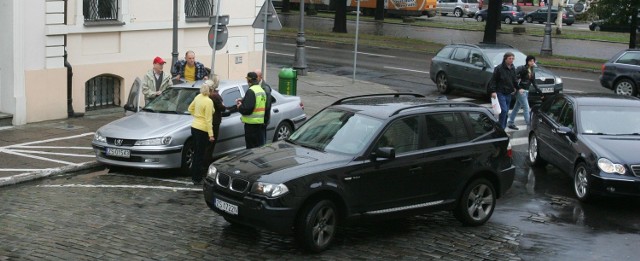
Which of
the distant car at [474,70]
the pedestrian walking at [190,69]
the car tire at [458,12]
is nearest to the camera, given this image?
the pedestrian walking at [190,69]

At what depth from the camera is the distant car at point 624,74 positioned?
2594cm

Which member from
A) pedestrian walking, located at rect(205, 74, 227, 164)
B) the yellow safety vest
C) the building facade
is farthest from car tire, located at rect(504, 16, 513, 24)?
pedestrian walking, located at rect(205, 74, 227, 164)

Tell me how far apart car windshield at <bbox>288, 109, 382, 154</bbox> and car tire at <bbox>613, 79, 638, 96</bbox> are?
53.9 ft

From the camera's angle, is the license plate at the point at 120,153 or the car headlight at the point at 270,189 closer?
the car headlight at the point at 270,189

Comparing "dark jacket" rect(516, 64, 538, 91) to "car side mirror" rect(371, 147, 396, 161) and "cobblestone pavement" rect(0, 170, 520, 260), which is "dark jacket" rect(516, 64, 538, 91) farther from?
"car side mirror" rect(371, 147, 396, 161)

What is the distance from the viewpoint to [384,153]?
1055 cm

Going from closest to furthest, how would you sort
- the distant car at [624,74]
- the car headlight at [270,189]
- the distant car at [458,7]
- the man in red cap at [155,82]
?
1. the car headlight at [270,189]
2. the man in red cap at [155,82]
3. the distant car at [624,74]
4. the distant car at [458,7]

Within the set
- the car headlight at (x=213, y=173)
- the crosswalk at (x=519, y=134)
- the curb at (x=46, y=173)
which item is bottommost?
the curb at (x=46, y=173)

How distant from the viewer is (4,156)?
15.6m

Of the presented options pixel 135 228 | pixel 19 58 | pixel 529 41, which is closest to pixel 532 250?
pixel 135 228

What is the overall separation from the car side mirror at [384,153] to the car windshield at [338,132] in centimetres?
18

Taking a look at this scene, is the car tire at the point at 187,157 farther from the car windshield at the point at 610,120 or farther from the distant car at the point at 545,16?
the distant car at the point at 545,16

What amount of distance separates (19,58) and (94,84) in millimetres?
2354

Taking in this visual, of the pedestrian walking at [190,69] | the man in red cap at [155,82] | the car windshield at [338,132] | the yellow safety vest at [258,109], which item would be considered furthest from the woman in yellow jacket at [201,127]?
the pedestrian walking at [190,69]
